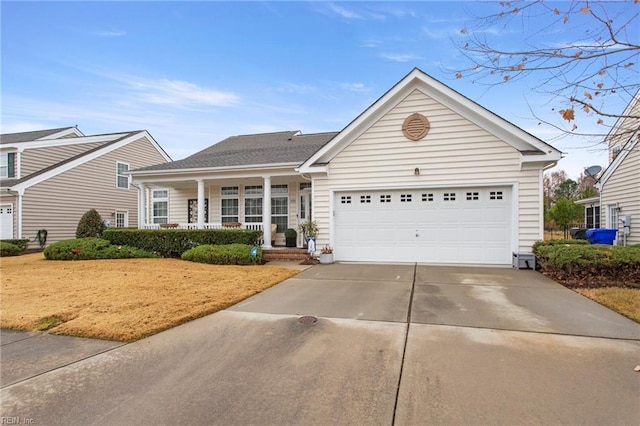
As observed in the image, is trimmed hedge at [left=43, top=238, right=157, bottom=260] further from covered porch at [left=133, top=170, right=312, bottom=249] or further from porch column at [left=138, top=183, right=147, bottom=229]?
covered porch at [left=133, top=170, right=312, bottom=249]

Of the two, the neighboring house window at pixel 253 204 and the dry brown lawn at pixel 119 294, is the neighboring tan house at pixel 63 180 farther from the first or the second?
the dry brown lawn at pixel 119 294

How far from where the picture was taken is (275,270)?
9.44 meters

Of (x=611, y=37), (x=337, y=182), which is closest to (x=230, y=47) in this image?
(x=337, y=182)

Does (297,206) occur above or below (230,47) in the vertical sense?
below

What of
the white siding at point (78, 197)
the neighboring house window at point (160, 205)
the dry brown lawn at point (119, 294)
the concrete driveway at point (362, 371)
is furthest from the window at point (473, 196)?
the white siding at point (78, 197)

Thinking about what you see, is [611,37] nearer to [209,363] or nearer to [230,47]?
[209,363]

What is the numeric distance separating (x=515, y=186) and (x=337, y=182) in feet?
17.6

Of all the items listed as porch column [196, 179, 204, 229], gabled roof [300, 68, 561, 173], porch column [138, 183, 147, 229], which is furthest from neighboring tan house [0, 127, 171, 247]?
gabled roof [300, 68, 561, 173]

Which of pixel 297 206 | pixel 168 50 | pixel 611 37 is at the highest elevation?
pixel 168 50

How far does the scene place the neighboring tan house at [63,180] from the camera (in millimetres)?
16500

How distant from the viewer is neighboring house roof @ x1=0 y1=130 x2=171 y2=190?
16.5 m

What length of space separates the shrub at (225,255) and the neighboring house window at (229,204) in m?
3.81

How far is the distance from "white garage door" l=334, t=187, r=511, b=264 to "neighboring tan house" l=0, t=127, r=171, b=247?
420 inches

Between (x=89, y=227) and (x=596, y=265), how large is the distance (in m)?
17.9
